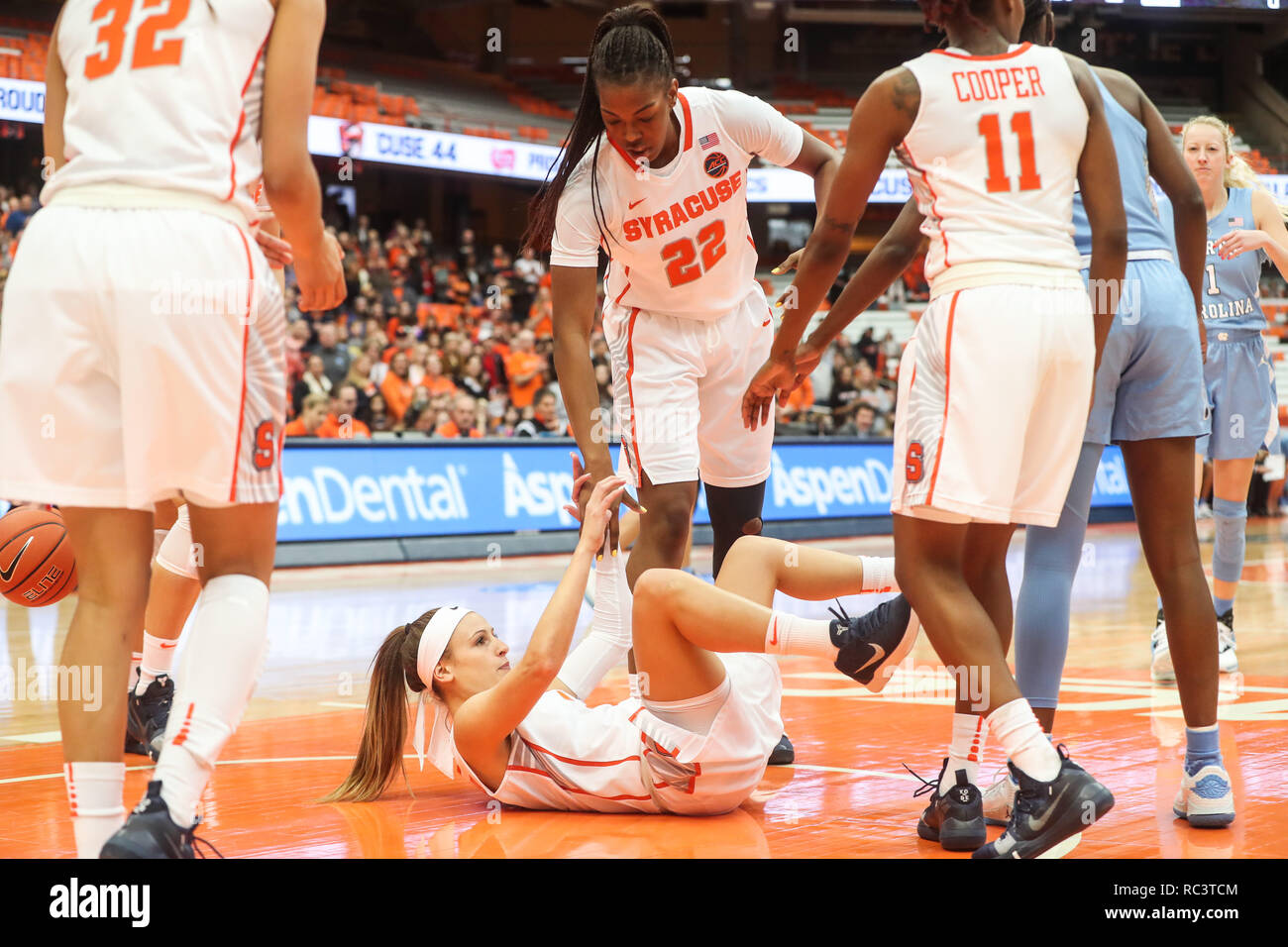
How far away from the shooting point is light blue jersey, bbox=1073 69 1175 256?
135 inches

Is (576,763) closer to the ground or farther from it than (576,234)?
closer to the ground

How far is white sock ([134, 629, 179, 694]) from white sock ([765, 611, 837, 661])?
2332 mm

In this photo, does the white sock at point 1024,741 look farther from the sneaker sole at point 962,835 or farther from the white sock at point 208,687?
the white sock at point 208,687

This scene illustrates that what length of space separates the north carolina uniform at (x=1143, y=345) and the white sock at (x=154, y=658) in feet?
10.4

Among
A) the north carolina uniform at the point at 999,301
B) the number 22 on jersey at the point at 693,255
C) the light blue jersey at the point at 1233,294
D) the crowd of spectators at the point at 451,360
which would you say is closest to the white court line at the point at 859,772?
the north carolina uniform at the point at 999,301

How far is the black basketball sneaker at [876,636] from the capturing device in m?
3.54

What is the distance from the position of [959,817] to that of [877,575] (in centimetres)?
92

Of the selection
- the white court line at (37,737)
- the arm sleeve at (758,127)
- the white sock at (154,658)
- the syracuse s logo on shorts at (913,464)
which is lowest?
the white court line at (37,737)

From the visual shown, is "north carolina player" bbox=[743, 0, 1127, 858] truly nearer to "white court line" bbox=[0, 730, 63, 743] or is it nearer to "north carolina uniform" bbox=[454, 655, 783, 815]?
"north carolina uniform" bbox=[454, 655, 783, 815]

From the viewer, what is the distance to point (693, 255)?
450 centimetres

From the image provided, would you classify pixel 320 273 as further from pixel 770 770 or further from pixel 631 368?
pixel 770 770

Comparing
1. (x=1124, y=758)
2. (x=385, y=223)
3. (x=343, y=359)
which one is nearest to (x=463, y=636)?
(x=1124, y=758)

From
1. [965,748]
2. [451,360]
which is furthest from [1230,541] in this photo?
[451,360]
